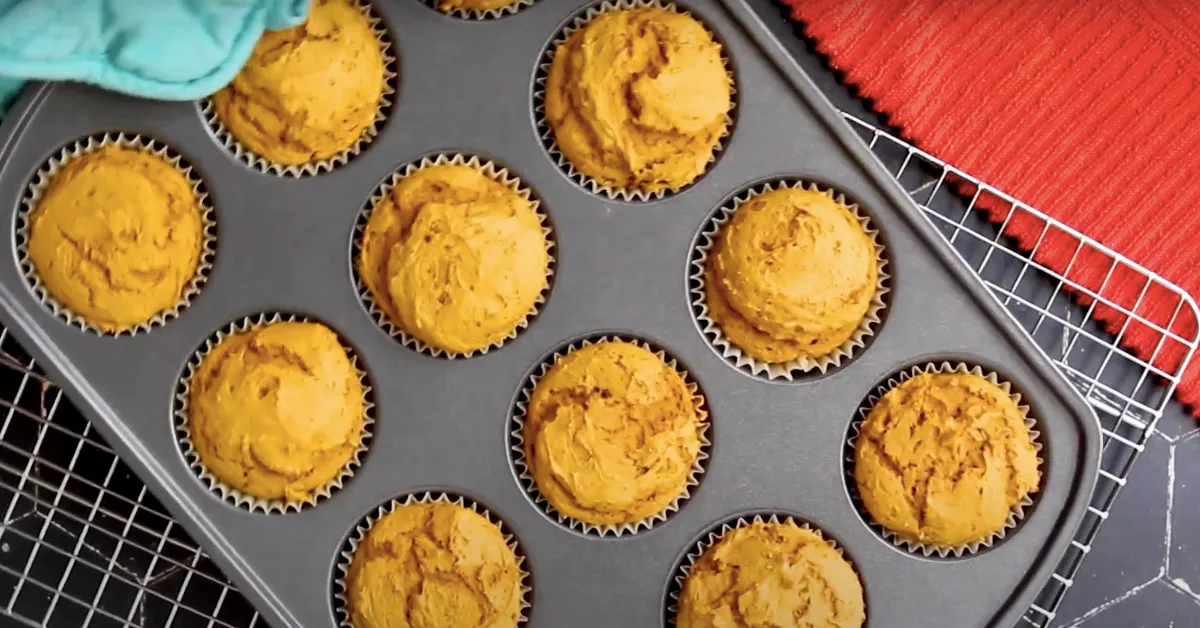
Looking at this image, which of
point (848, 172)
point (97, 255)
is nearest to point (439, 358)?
point (97, 255)

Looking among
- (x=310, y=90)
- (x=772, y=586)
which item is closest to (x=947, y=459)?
(x=772, y=586)

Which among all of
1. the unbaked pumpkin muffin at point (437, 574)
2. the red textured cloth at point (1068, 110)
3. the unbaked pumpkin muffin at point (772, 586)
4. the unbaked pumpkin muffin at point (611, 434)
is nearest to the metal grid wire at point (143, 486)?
the red textured cloth at point (1068, 110)

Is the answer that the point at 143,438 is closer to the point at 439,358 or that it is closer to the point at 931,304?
the point at 439,358

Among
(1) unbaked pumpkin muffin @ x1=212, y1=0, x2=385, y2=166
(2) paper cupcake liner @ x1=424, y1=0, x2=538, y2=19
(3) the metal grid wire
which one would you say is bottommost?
(3) the metal grid wire

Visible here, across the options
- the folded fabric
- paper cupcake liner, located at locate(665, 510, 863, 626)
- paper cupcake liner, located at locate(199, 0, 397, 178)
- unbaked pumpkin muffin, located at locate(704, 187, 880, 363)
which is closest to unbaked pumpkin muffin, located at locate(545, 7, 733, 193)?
unbaked pumpkin muffin, located at locate(704, 187, 880, 363)

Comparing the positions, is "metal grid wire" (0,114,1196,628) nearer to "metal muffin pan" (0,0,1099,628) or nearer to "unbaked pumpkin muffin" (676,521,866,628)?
"metal muffin pan" (0,0,1099,628)

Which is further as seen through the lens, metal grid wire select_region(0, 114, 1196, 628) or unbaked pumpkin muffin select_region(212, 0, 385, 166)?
metal grid wire select_region(0, 114, 1196, 628)
